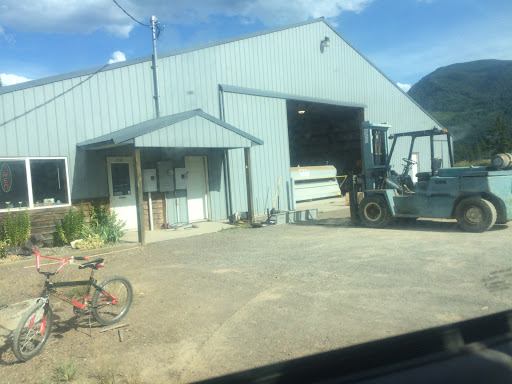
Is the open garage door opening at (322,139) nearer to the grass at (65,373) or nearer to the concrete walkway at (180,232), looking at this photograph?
the concrete walkway at (180,232)

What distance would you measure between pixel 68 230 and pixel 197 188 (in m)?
4.88

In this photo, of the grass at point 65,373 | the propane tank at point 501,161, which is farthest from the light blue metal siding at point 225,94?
the grass at point 65,373

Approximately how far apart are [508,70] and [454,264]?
3326mm

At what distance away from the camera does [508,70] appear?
23.8ft

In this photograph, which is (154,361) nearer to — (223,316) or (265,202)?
(223,316)

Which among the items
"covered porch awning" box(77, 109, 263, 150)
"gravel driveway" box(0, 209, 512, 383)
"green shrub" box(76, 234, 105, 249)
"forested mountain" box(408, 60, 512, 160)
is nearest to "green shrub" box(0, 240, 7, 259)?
"gravel driveway" box(0, 209, 512, 383)

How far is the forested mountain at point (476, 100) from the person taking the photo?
7457 millimetres

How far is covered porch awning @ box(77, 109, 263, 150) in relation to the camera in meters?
11.0

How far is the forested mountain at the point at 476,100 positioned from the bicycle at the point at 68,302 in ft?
21.1

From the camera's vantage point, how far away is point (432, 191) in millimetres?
11367

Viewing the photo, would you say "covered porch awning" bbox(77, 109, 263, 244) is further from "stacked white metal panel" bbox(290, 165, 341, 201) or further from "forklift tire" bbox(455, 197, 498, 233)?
"stacked white metal panel" bbox(290, 165, 341, 201)

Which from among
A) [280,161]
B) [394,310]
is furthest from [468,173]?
[280,161]

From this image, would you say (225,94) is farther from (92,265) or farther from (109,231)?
(92,265)

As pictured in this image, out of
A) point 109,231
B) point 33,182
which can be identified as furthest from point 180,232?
point 33,182
